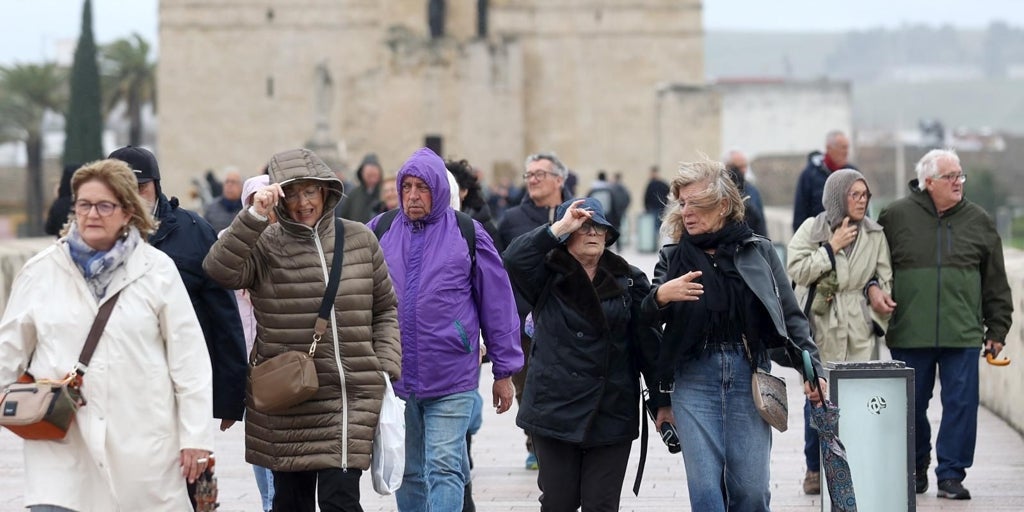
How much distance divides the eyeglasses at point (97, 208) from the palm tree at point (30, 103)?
46.3 metres

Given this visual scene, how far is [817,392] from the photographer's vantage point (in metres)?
6.55

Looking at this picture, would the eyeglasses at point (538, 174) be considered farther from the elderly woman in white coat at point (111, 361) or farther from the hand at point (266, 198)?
the elderly woman in white coat at point (111, 361)

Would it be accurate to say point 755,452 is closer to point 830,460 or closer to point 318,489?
point 830,460

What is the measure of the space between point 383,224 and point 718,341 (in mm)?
1739

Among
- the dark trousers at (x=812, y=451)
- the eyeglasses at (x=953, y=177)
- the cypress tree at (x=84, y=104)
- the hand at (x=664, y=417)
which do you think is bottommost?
the dark trousers at (x=812, y=451)

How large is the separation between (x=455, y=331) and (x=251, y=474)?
10.3 feet

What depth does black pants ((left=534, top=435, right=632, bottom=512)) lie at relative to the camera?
648cm

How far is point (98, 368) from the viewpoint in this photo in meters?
5.34

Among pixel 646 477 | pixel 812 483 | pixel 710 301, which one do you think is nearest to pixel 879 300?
pixel 812 483

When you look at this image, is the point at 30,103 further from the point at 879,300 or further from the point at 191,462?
the point at 191,462

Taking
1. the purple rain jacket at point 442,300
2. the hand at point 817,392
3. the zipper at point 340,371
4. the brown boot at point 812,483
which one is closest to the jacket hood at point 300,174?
the zipper at point 340,371

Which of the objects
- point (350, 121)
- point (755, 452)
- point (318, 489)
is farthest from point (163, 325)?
point (350, 121)

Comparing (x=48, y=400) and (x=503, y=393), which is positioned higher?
(x=48, y=400)

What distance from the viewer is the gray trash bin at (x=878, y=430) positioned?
23.4 ft
